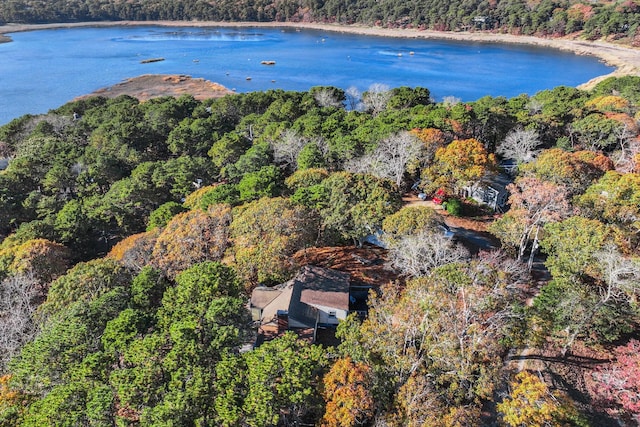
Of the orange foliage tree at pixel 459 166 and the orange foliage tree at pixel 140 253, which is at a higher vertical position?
the orange foliage tree at pixel 459 166

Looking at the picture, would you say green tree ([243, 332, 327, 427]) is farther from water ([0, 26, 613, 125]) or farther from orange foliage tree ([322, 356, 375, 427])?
water ([0, 26, 613, 125])

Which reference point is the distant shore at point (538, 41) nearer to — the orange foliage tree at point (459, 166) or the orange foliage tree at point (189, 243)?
the orange foliage tree at point (459, 166)

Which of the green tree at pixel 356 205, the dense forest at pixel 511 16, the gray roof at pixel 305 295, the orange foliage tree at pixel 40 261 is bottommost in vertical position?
the orange foliage tree at pixel 40 261

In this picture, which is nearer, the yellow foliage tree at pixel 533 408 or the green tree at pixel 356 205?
the yellow foliage tree at pixel 533 408

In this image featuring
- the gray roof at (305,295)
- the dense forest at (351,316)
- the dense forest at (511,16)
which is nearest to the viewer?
the dense forest at (351,316)

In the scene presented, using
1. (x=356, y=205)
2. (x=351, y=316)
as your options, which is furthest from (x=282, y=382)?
(x=356, y=205)

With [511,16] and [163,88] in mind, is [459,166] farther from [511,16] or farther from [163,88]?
[511,16]

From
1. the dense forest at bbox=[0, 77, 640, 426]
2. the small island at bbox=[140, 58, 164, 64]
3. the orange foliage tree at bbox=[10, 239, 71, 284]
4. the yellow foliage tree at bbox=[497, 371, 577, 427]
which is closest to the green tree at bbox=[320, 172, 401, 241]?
the dense forest at bbox=[0, 77, 640, 426]

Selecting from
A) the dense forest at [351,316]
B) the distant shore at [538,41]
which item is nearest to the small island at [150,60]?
the distant shore at [538,41]
